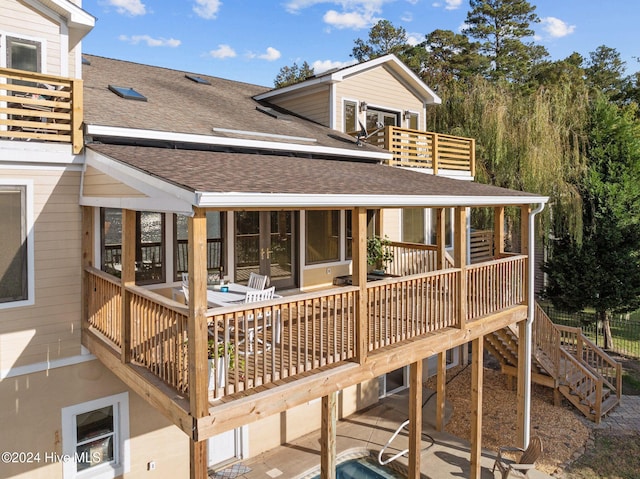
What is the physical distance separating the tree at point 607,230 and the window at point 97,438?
15.5 meters

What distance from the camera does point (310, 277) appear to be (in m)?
10.8

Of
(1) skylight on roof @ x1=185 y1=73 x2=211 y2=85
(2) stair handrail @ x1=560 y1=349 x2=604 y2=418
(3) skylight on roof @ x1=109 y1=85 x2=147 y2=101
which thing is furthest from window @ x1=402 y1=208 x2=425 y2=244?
(3) skylight on roof @ x1=109 y1=85 x2=147 y2=101

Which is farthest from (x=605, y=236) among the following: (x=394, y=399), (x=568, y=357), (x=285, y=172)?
(x=285, y=172)

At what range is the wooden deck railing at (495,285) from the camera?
8688 mm

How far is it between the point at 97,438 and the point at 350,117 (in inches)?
392

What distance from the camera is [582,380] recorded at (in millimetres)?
13000

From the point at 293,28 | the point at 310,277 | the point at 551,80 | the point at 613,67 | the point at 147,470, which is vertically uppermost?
the point at 293,28

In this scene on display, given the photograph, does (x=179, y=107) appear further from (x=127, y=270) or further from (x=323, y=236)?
(x=127, y=270)

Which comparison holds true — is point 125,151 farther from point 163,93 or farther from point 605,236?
point 605,236

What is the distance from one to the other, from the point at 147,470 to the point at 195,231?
18.1 ft

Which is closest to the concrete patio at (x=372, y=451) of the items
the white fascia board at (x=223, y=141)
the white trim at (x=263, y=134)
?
the white fascia board at (x=223, y=141)

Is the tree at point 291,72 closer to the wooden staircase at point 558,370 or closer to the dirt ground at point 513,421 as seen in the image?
the dirt ground at point 513,421

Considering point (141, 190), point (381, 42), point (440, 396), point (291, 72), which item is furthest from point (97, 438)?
point (291, 72)

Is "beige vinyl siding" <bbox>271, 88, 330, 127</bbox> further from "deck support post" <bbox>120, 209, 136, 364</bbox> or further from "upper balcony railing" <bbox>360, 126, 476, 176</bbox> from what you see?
"deck support post" <bbox>120, 209, 136, 364</bbox>
